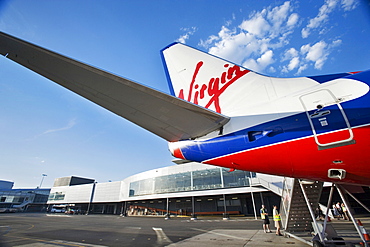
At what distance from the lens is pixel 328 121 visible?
2893 millimetres

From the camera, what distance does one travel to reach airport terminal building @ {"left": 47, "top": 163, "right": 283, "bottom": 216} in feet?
94.1

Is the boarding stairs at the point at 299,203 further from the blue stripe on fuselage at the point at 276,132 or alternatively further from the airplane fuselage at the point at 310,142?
the blue stripe on fuselage at the point at 276,132

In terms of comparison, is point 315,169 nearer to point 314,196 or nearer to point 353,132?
point 353,132

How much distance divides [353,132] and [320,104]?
25.5 inches

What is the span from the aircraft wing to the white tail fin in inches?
35.7

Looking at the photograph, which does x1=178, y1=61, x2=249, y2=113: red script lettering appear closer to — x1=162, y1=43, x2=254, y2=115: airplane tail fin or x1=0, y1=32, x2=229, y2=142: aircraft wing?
x1=162, y1=43, x2=254, y2=115: airplane tail fin

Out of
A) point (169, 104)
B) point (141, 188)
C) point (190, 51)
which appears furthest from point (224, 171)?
point (169, 104)

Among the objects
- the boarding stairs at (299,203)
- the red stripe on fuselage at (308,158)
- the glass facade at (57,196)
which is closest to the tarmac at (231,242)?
the boarding stairs at (299,203)

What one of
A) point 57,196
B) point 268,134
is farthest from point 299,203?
point 57,196

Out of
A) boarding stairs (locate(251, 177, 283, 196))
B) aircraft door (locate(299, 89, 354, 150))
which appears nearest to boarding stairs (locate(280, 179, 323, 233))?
aircraft door (locate(299, 89, 354, 150))

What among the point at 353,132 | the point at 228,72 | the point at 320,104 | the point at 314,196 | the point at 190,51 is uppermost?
the point at 190,51

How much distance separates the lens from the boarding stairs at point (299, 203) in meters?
7.45

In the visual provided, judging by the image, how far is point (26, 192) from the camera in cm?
7181

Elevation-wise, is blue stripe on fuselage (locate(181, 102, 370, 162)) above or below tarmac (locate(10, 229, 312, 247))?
above
